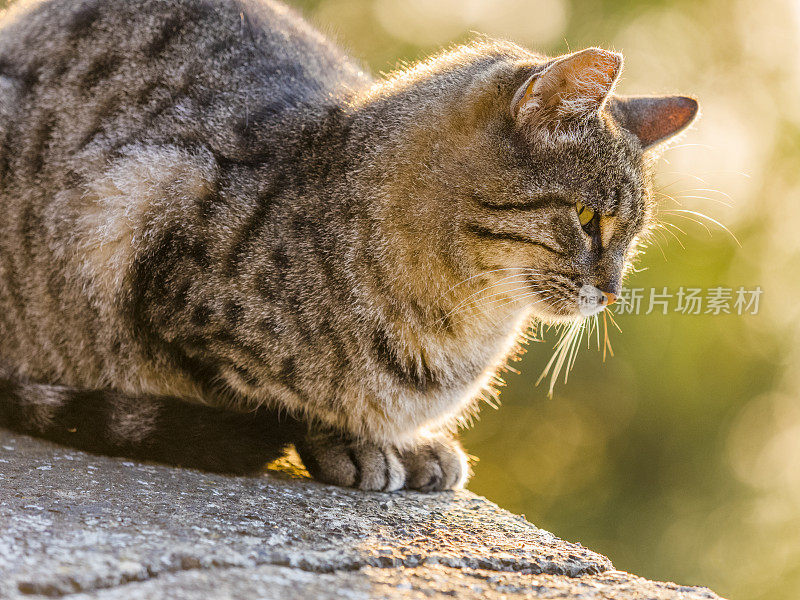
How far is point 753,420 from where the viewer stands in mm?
5773

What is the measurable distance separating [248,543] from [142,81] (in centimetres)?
139

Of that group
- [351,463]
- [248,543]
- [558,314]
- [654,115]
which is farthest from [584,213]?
[248,543]

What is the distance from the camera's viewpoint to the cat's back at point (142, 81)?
6.89 feet

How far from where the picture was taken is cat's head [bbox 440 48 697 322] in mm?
1931

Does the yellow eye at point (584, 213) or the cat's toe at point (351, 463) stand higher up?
the yellow eye at point (584, 213)

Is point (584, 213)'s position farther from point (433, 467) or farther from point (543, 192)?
point (433, 467)

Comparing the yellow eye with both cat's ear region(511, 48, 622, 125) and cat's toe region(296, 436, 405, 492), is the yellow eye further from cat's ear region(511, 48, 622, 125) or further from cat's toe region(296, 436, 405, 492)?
cat's toe region(296, 436, 405, 492)

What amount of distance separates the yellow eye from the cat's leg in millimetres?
707

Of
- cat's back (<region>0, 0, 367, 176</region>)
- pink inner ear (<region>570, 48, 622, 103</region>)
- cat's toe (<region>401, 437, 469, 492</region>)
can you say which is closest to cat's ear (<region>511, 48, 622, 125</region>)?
pink inner ear (<region>570, 48, 622, 103</region>)

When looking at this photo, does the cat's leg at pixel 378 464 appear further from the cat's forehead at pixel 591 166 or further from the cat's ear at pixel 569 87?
the cat's ear at pixel 569 87

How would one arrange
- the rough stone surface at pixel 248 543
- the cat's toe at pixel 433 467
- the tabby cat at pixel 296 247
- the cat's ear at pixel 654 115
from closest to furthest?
the rough stone surface at pixel 248 543 < the tabby cat at pixel 296 247 < the cat's toe at pixel 433 467 < the cat's ear at pixel 654 115

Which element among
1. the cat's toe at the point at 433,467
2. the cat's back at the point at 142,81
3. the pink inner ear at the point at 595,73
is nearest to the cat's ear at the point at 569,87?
the pink inner ear at the point at 595,73

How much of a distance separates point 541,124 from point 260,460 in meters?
1.03

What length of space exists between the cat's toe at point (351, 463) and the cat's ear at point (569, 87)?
89 cm
